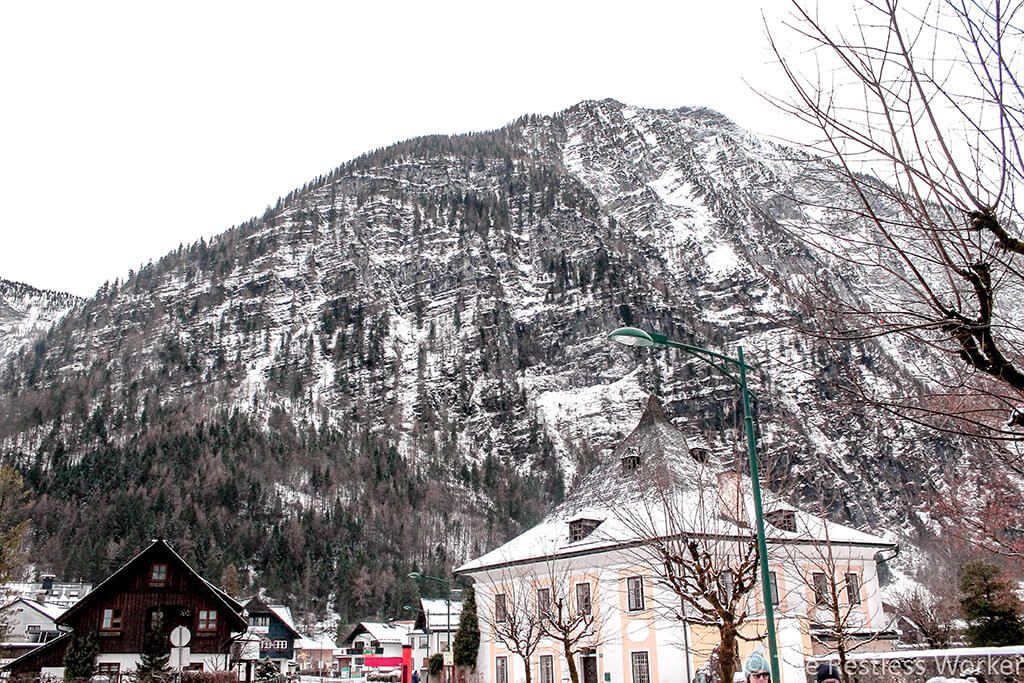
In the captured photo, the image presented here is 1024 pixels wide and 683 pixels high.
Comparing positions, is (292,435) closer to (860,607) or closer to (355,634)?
(355,634)

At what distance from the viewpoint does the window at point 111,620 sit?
50.0 meters

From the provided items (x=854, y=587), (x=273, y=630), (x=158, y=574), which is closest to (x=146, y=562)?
(x=158, y=574)

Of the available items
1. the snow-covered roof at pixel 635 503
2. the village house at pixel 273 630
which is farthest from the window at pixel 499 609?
the village house at pixel 273 630

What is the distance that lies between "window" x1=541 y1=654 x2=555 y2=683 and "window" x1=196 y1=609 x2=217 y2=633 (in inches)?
944

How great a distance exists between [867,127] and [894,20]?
2.27 ft

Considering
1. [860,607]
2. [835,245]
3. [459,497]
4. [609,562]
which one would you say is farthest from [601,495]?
[459,497]

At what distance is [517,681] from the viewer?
39375 mm

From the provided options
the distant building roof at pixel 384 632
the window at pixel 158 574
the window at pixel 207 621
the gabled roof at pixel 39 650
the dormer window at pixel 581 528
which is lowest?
the distant building roof at pixel 384 632

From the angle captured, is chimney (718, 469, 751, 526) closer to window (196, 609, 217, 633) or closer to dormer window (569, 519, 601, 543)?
dormer window (569, 519, 601, 543)

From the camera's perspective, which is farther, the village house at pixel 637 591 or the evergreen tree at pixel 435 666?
the evergreen tree at pixel 435 666

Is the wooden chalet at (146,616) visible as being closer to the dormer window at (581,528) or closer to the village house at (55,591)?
the dormer window at (581,528)

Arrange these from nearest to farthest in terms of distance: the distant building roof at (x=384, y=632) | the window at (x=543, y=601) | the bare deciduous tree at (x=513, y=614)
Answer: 1. the window at (x=543, y=601)
2. the bare deciduous tree at (x=513, y=614)
3. the distant building roof at (x=384, y=632)

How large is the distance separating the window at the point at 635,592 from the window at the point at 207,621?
→ 95.8ft

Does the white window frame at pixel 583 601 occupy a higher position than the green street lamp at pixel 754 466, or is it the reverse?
the green street lamp at pixel 754 466
